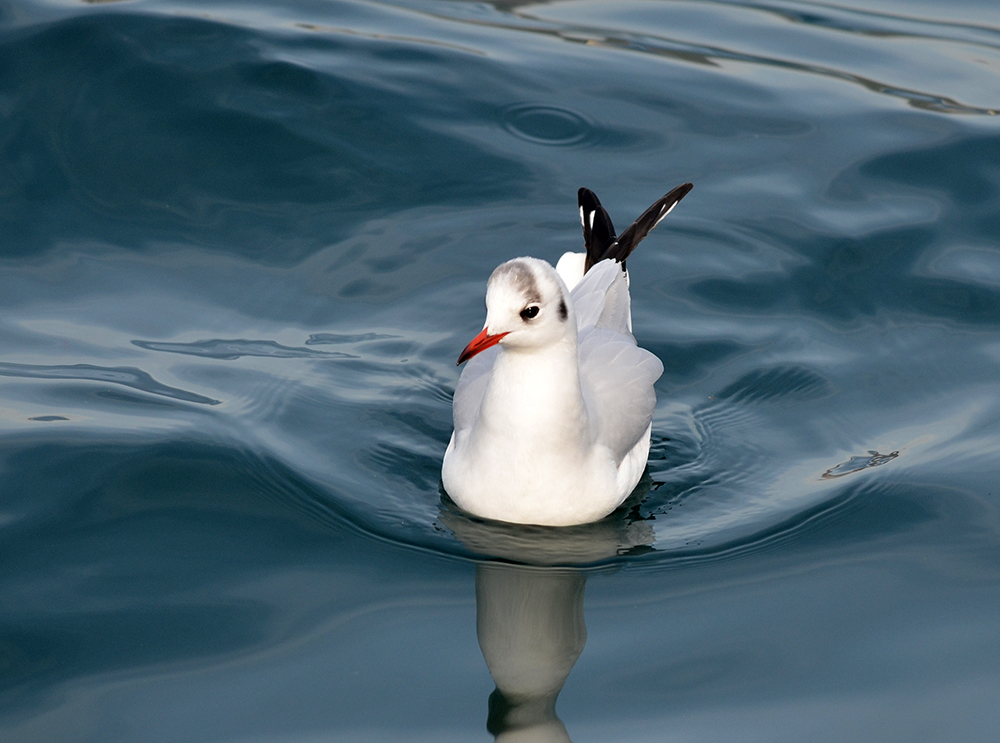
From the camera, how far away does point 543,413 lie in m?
5.57

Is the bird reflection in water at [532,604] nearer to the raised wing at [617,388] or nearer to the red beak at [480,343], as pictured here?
the raised wing at [617,388]

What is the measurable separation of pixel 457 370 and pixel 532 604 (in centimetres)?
224

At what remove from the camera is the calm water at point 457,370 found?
4.91 metres

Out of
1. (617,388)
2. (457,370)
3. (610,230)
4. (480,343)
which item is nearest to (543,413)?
(480,343)

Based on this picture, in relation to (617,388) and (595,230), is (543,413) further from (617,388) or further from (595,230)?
(595,230)

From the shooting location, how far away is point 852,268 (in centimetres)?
855

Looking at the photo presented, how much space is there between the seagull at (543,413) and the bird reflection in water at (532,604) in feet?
0.29

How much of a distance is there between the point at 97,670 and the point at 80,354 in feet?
9.07

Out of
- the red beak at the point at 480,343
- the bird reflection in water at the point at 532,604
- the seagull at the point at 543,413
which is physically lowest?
the bird reflection in water at the point at 532,604

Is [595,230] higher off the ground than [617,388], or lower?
higher

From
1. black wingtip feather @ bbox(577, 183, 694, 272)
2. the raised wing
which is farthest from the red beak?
black wingtip feather @ bbox(577, 183, 694, 272)

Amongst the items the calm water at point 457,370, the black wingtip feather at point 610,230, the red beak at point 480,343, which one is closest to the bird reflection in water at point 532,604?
the calm water at point 457,370

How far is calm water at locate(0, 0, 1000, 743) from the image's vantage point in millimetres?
4914

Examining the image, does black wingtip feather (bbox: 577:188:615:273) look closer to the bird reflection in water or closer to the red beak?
the bird reflection in water
